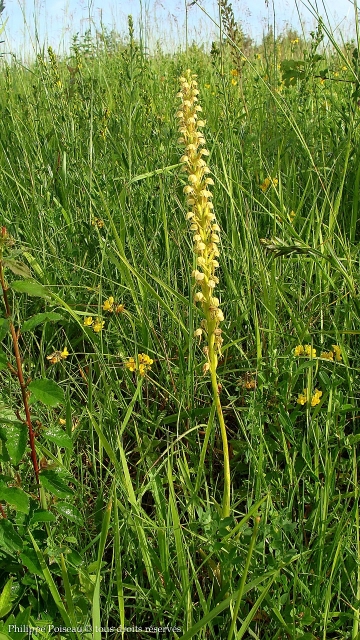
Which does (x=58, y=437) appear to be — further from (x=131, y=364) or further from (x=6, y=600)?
(x=131, y=364)

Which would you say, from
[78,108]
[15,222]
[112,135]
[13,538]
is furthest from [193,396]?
[78,108]

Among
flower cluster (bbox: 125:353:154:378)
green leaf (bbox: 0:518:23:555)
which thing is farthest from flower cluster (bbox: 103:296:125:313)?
green leaf (bbox: 0:518:23:555)

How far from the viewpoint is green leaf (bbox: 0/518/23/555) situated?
106 cm

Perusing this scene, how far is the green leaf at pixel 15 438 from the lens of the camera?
1.08 m

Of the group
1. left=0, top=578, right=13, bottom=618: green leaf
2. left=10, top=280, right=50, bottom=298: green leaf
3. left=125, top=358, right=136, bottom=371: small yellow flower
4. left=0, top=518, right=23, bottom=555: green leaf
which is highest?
left=10, top=280, right=50, bottom=298: green leaf

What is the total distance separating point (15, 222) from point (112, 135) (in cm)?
97

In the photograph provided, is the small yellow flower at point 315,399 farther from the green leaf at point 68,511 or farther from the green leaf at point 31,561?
the green leaf at point 31,561

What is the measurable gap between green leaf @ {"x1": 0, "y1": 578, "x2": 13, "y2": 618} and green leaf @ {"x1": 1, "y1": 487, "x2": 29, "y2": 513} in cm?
13

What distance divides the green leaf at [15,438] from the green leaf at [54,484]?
0.25 feet

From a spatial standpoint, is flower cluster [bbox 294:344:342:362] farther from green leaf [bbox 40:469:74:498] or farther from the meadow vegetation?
green leaf [bbox 40:469:74:498]

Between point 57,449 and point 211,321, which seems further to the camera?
point 57,449

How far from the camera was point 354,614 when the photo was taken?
3.42 ft

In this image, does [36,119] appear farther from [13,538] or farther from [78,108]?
[13,538]

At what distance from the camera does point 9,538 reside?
A: 107 cm
